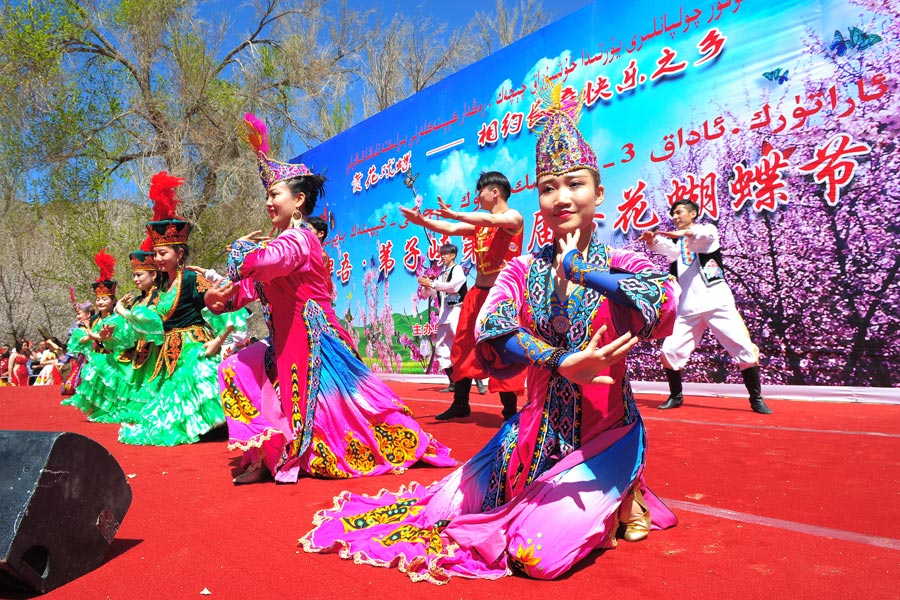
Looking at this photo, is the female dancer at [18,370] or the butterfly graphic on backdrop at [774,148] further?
the female dancer at [18,370]

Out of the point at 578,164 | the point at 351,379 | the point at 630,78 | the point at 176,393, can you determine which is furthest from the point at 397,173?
the point at 578,164

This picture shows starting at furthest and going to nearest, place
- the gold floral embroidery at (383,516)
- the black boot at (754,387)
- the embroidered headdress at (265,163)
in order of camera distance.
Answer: the black boot at (754,387), the embroidered headdress at (265,163), the gold floral embroidery at (383,516)

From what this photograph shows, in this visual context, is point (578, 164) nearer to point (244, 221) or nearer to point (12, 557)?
point (12, 557)

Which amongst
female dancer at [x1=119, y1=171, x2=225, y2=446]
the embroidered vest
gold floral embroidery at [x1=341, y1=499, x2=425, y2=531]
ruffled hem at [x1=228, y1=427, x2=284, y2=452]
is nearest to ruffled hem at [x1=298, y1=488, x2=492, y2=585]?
gold floral embroidery at [x1=341, y1=499, x2=425, y2=531]

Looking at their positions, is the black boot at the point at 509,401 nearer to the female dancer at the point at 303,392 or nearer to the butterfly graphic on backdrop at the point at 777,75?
the female dancer at the point at 303,392

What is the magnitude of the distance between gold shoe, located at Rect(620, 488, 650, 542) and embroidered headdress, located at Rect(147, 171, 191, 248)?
4.51 meters

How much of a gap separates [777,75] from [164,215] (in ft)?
20.5

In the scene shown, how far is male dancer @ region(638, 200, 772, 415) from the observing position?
19.2 ft

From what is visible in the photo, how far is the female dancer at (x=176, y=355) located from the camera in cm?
507

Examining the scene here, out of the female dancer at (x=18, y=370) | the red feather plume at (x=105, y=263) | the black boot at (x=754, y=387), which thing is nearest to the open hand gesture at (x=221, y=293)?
the black boot at (x=754, y=387)

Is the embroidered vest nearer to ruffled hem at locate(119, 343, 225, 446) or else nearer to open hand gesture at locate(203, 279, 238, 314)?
open hand gesture at locate(203, 279, 238, 314)

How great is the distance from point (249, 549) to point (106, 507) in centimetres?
52

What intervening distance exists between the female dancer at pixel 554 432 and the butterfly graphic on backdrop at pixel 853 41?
5313 millimetres

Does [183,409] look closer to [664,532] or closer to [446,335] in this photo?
[664,532]
